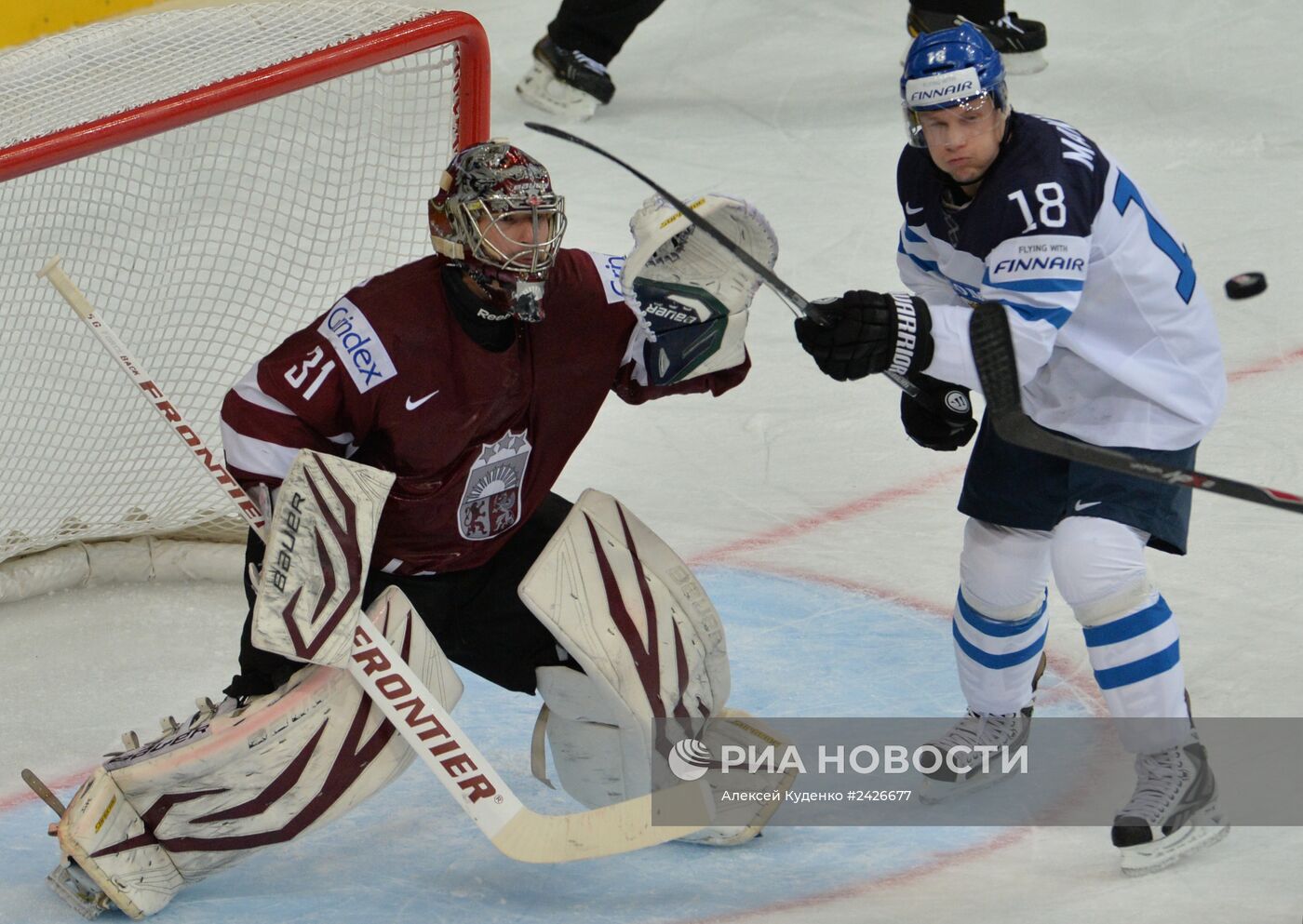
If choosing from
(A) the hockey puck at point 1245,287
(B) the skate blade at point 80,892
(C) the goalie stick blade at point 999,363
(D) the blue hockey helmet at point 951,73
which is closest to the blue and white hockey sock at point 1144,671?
(C) the goalie stick blade at point 999,363

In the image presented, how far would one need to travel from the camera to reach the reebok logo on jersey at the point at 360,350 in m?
2.60

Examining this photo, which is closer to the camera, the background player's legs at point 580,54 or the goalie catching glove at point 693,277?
the goalie catching glove at point 693,277

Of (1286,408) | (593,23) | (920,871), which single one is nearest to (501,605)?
(920,871)

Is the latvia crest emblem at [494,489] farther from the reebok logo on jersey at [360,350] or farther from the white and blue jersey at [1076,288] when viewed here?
the white and blue jersey at [1076,288]

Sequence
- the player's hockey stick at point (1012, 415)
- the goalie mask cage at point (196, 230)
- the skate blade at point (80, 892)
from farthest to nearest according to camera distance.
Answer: the goalie mask cage at point (196, 230) → the skate blade at point (80, 892) → the player's hockey stick at point (1012, 415)

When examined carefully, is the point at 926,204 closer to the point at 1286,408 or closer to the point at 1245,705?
the point at 1245,705

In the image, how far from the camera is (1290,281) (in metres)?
4.81

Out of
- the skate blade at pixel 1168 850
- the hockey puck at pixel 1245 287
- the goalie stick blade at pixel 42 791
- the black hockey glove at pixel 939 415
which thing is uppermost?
the black hockey glove at pixel 939 415

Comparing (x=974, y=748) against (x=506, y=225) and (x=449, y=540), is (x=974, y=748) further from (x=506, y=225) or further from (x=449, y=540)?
(x=506, y=225)

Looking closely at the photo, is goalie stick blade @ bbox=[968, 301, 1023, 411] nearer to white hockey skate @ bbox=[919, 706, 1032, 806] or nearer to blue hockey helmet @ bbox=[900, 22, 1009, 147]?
blue hockey helmet @ bbox=[900, 22, 1009, 147]

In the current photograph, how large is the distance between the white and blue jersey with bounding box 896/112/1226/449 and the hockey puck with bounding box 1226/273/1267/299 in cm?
209

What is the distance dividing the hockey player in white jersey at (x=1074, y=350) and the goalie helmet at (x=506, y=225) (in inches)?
15.7

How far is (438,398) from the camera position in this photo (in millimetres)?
2656

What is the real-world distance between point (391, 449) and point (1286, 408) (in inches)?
96.1
